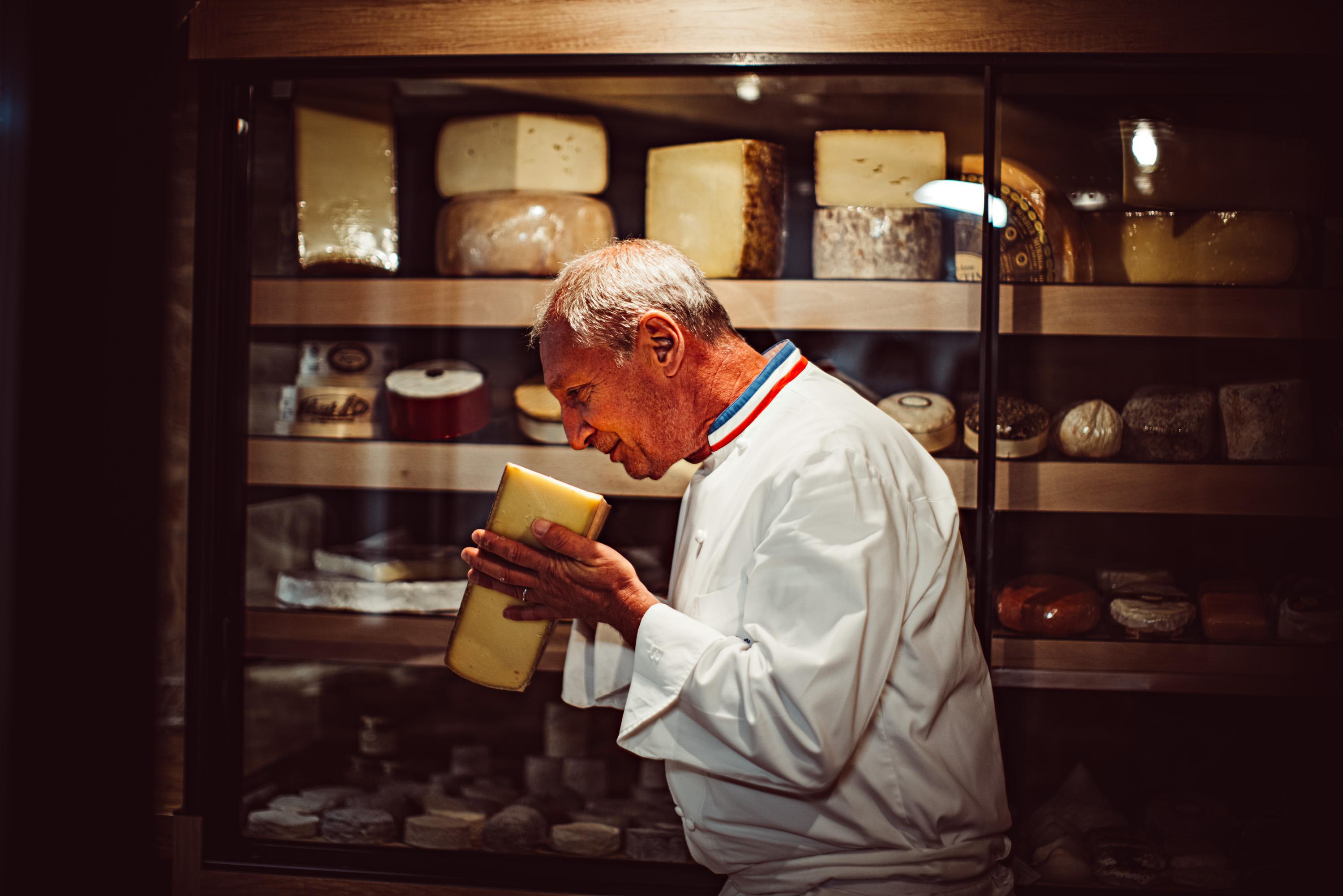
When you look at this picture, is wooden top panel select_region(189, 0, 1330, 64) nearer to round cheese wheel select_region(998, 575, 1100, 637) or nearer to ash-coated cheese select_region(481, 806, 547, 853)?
round cheese wheel select_region(998, 575, 1100, 637)

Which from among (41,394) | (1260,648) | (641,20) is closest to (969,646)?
(1260,648)

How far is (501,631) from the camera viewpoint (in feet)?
4.40

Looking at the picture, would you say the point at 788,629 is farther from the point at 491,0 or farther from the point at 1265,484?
the point at 491,0

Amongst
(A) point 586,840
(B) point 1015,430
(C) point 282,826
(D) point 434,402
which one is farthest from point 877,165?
(C) point 282,826

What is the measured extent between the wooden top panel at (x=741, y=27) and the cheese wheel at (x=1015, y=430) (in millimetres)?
609

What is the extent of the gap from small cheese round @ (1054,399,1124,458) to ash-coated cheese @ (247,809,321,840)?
1.59m

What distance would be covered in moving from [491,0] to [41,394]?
3.47 ft

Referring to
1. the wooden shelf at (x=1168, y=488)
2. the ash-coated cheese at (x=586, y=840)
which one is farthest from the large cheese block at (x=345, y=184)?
the wooden shelf at (x=1168, y=488)

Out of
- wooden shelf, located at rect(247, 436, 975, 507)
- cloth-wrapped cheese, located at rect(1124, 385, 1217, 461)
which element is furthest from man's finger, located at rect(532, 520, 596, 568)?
cloth-wrapped cheese, located at rect(1124, 385, 1217, 461)

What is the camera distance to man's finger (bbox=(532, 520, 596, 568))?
121 cm

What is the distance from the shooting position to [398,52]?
1606 mm

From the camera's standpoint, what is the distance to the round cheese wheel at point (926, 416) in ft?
5.44

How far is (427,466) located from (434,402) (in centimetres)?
13

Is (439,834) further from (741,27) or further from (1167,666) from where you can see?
(741,27)
